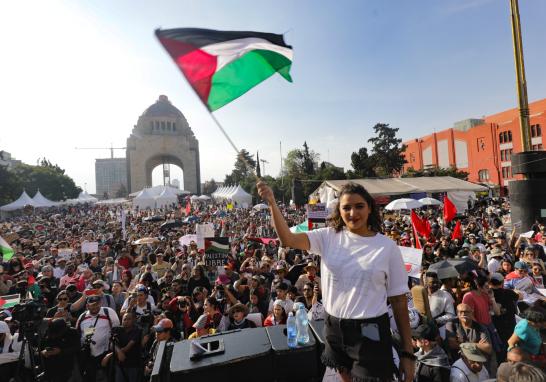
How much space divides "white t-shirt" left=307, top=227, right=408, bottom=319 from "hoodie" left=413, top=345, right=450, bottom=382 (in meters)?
1.76

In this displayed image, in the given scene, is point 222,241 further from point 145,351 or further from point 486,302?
point 486,302

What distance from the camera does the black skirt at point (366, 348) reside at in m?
1.82

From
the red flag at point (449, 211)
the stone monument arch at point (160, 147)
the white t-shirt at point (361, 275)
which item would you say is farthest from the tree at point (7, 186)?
the white t-shirt at point (361, 275)

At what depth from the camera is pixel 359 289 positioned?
1.87m

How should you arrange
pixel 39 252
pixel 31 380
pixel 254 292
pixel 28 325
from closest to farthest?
pixel 28 325 → pixel 31 380 → pixel 254 292 → pixel 39 252

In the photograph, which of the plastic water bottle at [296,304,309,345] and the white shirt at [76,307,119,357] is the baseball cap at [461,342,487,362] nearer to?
the plastic water bottle at [296,304,309,345]

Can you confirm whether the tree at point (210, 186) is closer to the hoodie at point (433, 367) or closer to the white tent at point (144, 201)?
the white tent at point (144, 201)

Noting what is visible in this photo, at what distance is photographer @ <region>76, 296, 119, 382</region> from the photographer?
192 inches

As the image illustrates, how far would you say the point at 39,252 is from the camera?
12.4 meters

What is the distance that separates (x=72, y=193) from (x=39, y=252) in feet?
184

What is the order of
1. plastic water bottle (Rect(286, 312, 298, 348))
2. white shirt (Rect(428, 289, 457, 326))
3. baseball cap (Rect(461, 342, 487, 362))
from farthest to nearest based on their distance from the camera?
white shirt (Rect(428, 289, 457, 326)), baseball cap (Rect(461, 342, 487, 362)), plastic water bottle (Rect(286, 312, 298, 348))

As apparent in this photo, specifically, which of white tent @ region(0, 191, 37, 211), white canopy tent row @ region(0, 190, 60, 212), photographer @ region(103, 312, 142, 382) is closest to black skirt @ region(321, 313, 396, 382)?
photographer @ region(103, 312, 142, 382)

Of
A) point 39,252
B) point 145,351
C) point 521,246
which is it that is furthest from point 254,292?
point 39,252

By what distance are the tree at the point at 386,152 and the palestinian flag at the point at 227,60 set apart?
5152cm
